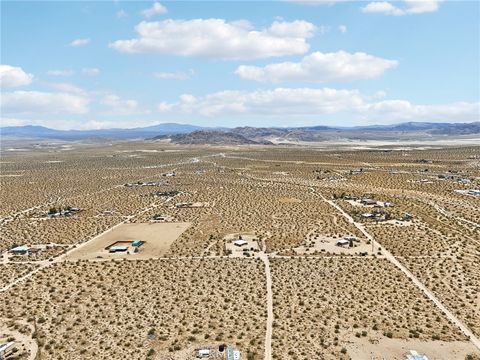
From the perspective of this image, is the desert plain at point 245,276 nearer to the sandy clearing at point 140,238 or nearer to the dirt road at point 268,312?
the dirt road at point 268,312

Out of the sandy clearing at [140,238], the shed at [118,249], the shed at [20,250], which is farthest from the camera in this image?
the shed at [118,249]

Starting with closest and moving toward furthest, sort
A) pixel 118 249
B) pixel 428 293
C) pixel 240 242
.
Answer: pixel 428 293, pixel 118 249, pixel 240 242

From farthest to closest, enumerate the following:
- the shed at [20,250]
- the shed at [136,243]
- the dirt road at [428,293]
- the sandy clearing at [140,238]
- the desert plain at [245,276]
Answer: the shed at [136,243] → the shed at [20,250] → the sandy clearing at [140,238] → the dirt road at [428,293] → the desert plain at [245,276]

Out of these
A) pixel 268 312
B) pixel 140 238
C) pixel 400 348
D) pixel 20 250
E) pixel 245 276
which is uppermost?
pixel 20 250

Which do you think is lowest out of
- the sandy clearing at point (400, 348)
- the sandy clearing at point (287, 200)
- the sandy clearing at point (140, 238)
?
the sandy clearing at point (400, 348)

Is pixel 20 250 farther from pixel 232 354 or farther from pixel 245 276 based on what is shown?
pixel 232 354

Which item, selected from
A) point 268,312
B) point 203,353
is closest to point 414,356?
point 268,312

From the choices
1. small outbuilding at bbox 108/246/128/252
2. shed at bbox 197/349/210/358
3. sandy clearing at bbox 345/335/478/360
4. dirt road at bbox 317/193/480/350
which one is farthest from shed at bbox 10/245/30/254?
dirt road at bbox 317/193/480/350

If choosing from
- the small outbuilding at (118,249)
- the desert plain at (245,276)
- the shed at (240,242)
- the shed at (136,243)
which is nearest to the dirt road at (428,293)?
the desert plain at (245,276)
